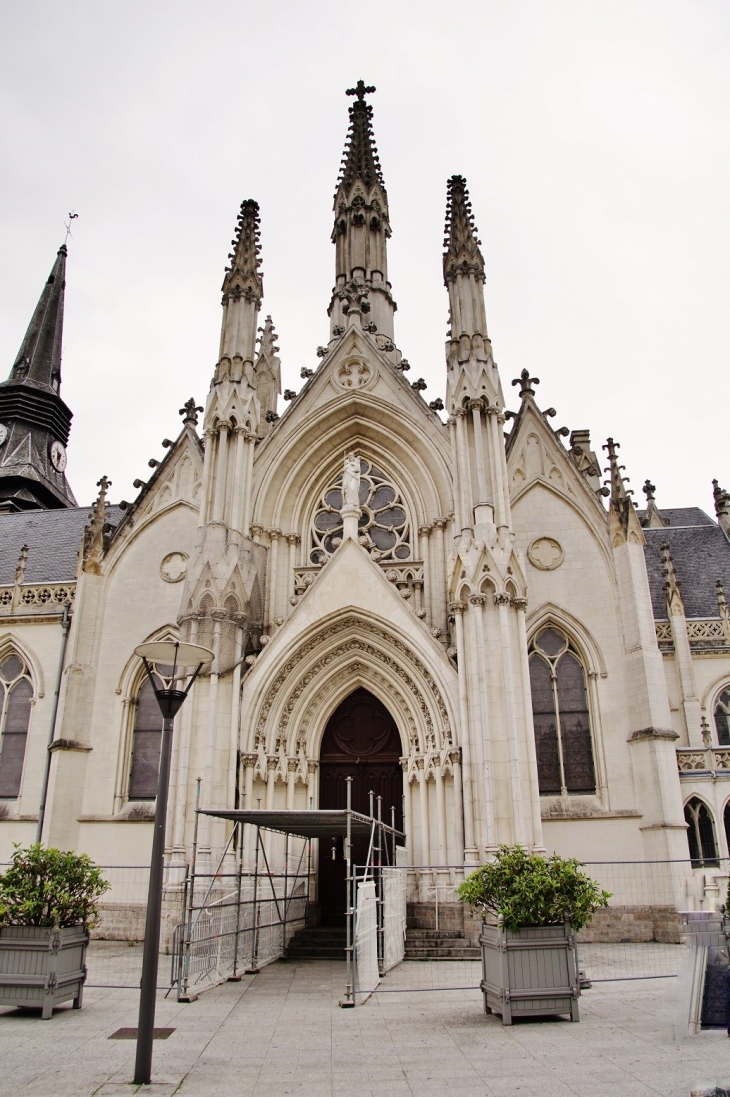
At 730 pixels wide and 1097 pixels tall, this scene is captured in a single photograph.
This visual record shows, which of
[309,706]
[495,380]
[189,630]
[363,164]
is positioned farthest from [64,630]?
[363,164]

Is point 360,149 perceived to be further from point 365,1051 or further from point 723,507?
point 365,1051

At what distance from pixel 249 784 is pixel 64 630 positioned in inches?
309

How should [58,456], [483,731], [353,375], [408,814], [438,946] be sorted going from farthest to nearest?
[58,456] < [353,375] < [408,814] < [483,731] < [438,946]

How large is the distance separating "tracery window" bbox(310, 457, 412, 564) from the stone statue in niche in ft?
2.74

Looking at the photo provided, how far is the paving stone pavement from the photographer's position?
6402 millimetres

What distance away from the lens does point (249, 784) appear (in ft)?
54.2

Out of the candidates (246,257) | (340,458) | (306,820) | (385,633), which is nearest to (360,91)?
(246,257)

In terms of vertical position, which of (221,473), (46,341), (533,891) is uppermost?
(46,341)

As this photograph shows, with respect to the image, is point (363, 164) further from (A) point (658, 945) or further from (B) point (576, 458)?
(A) point (658, 945)

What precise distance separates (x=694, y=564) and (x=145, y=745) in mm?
16144

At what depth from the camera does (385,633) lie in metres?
17.2

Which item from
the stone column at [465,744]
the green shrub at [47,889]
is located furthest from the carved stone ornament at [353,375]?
the green shrub at [47,889]

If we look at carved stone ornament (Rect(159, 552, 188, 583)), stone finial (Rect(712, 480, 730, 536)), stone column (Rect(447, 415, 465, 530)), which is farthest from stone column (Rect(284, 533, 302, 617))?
stone finial (Rect(712, 480, 730, 536))

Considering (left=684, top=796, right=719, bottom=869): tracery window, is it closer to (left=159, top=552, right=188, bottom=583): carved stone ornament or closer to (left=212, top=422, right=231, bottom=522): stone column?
(left=212, top=422, right=231, bottom=522): stone column
